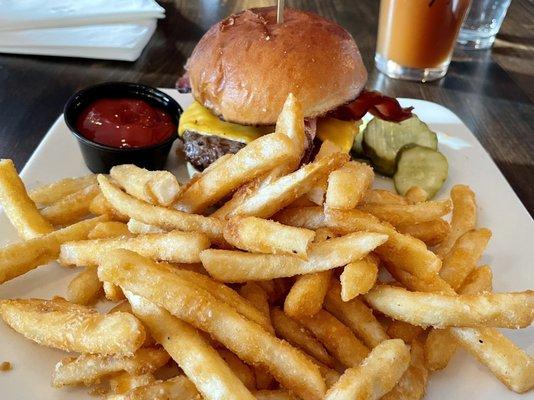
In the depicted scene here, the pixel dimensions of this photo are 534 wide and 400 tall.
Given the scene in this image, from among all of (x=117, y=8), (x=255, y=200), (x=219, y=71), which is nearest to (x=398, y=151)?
(x=219, y=71)

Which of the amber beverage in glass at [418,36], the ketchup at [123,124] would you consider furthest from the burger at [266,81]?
the amber beverage in glass at [418,36]

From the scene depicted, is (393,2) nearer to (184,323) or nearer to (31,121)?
(31,121)

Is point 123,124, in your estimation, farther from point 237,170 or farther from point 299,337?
point 299,337

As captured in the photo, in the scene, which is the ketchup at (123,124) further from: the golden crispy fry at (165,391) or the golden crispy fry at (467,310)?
the golden crispy fry at (467,310)

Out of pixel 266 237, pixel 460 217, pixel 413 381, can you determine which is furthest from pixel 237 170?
pixel 460 217

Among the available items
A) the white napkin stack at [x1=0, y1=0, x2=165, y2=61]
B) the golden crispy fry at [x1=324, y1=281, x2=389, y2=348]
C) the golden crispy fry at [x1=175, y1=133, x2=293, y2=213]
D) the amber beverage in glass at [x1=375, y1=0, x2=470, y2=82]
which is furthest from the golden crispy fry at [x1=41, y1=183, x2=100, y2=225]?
the amber beverage in glass at [x1=375, y1=0, x2=470, y2=82]
